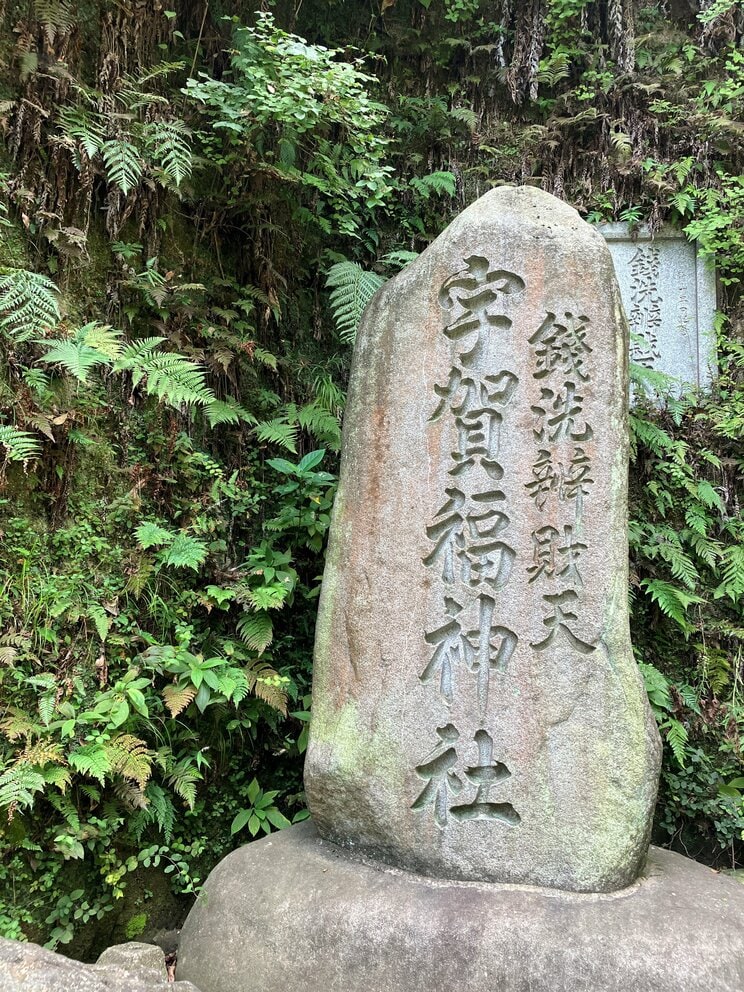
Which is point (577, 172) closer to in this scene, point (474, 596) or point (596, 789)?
point (474, 596)

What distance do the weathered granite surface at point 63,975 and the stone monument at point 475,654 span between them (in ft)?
1.06

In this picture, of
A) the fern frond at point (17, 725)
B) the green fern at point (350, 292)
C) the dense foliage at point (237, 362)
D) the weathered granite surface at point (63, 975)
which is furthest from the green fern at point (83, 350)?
the weathered granite surface at point (63, 975)

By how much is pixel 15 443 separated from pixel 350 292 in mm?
2473

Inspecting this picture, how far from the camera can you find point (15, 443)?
3.78 m

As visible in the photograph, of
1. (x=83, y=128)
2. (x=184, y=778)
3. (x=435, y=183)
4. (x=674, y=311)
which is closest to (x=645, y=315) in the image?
(x=674, y=311)

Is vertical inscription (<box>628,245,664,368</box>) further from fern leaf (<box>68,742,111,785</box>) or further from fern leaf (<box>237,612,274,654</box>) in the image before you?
fern leaf (<box>68,742,111,785</box>)

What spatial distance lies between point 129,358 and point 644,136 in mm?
4510

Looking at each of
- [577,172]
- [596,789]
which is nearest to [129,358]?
[596,789]

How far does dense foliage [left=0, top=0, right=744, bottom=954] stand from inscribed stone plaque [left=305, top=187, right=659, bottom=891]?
1.01 metres

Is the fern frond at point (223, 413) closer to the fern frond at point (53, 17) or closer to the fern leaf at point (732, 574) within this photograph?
the fern frond at point (53, 17)

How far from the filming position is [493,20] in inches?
248

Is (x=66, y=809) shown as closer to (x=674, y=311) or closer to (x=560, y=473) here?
(x=560, y=473)

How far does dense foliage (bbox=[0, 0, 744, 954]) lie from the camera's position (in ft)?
12.8

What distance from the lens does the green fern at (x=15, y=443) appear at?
3758mm
